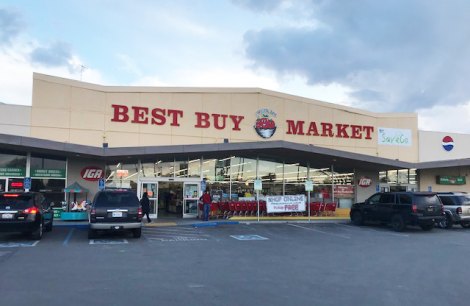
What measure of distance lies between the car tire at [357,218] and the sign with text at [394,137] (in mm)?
8596

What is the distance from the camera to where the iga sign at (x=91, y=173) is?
22766mm

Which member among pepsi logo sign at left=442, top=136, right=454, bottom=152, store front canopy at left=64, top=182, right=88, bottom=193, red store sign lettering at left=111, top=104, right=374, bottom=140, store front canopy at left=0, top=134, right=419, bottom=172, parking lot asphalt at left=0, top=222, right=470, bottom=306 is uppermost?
red store sign lettering at left=111, top=104, right=374, bottom=140

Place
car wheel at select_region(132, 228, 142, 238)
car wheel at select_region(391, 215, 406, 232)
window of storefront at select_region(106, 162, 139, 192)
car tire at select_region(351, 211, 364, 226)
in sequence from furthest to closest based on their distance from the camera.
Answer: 1. window of storefront at select_region(106, 162, 139, 192)
2. car tire at select_region(351, 211, 364, 226)
3. car wheel at select_region(391, 215, 406, 232)
4. car wheel at select_region(132, 228, 142, 238)

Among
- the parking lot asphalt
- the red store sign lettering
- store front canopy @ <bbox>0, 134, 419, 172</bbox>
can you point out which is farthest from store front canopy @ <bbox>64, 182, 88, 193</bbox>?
the parking lot asphalt

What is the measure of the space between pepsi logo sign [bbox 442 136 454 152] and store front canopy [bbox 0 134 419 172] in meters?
5.82

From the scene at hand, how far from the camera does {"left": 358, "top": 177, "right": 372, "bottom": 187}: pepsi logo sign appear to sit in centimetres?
2914

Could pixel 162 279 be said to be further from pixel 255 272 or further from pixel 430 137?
pixel 430 137

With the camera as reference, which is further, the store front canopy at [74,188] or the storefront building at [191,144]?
the storefront building at [191,144]

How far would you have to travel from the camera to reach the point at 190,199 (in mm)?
24688

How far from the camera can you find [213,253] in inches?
496

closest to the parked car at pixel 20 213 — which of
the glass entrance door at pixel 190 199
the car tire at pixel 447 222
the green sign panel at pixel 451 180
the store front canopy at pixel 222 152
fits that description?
the store front canopy at pixel 222 152

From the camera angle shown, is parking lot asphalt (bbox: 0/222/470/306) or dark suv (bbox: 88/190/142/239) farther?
dark suv (bbox: 88/190/142/239)

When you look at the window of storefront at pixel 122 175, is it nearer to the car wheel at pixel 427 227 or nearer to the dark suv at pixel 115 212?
the dark suv at pixel 115 212

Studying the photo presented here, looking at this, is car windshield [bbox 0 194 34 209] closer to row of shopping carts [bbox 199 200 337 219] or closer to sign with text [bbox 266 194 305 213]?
row of shopping carts [bbox 199 200 337 219]
